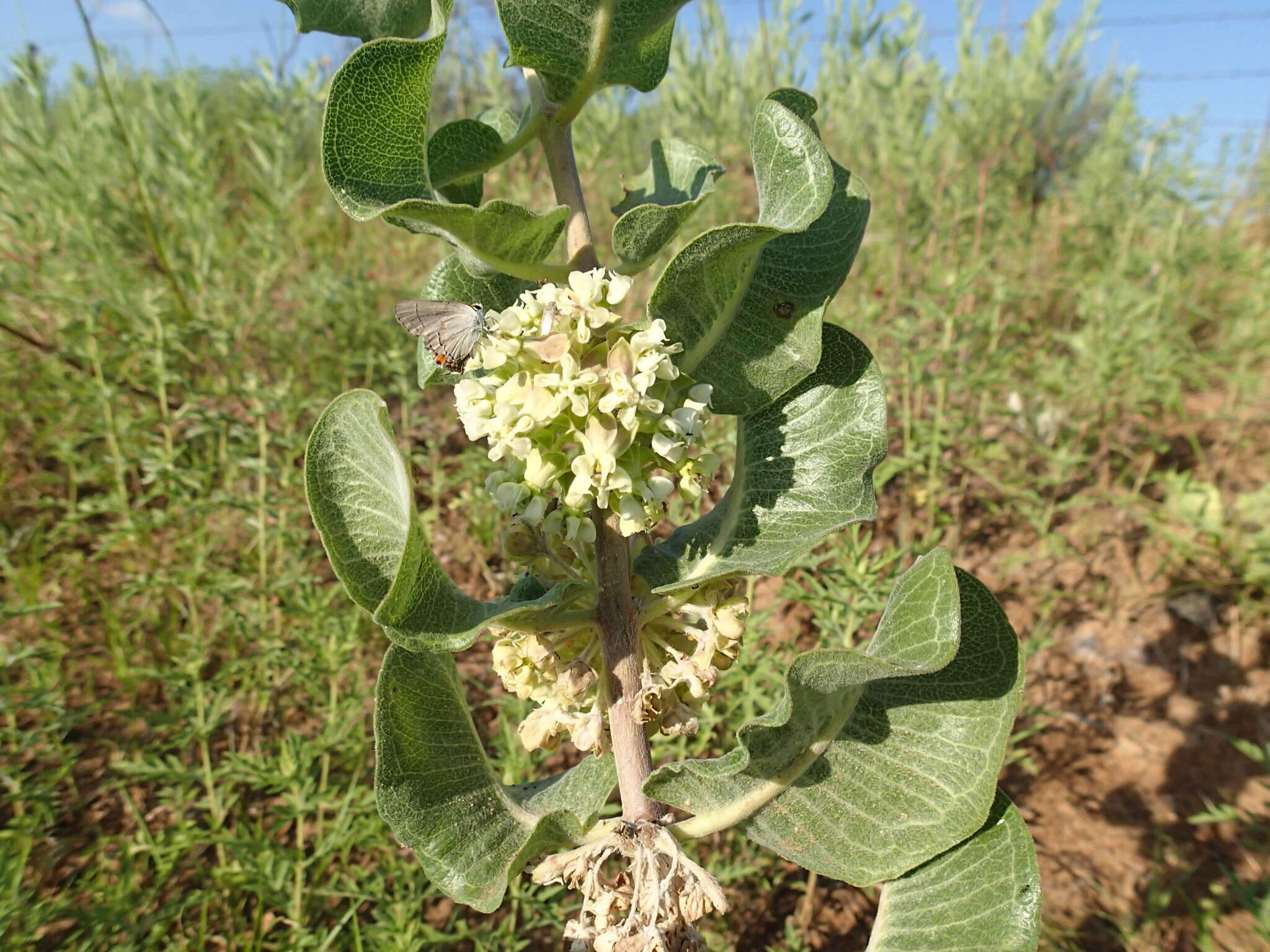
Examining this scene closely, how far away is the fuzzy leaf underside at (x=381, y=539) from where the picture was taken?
0.78 metres

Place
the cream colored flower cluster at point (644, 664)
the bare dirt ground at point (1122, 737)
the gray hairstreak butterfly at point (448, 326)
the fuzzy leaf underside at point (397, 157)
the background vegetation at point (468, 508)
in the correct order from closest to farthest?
the fuzzy leaf underside at point (397, 157), the gray hairstreak butterfly at point (448, 326), the cream colored flower cluster at point (644, 664), the background vegetation at point (468, 508), the bare dirt ground at point (1122, 737)

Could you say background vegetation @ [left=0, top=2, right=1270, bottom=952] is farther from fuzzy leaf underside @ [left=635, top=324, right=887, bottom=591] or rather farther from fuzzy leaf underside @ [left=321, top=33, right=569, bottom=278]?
fuzzy leaf underside @ [left=321, top=33, right=569, bottom=278]

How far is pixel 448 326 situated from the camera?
0.84 m

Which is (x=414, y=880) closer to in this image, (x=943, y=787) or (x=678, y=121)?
(x=943, y=787)

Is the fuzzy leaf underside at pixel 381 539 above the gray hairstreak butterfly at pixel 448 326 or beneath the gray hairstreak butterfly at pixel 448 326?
beneath

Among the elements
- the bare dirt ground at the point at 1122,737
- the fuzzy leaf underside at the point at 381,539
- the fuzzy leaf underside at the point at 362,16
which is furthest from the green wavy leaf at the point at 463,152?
the bare dirt ground at the point at 1122,737

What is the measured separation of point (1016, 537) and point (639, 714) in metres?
2.86

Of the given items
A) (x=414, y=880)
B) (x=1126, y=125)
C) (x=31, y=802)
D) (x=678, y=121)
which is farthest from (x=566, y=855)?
(x=1126, y=125)

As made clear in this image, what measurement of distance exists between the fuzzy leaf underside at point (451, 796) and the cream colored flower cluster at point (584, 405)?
0.94ft

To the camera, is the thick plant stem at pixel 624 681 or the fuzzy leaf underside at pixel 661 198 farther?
the thick plant stem at pixel 624 681

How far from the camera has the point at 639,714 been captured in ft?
3.06

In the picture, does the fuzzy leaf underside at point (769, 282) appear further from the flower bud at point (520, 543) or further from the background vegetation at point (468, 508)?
the background vegetation at point (468, 508)

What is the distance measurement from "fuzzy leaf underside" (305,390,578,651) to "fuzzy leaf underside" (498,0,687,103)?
372mm

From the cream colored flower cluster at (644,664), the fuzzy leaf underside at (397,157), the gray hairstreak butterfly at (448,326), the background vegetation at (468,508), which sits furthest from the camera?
the background vegetation at (468,508)
